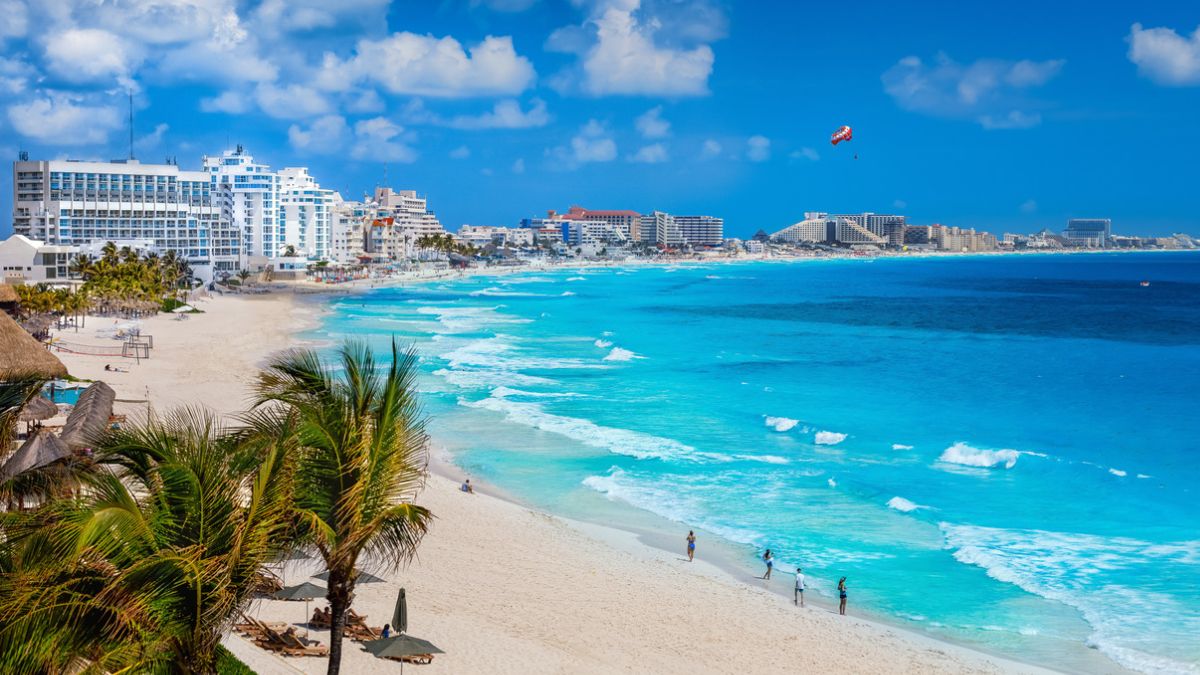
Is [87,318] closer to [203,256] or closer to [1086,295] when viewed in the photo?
[203,256]

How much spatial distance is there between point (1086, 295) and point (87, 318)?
99.0m

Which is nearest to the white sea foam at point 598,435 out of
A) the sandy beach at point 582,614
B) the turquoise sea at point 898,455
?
the turquoise sea at point 898,455

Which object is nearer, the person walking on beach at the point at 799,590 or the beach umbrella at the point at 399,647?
the beach umbrella at the point at 399,647

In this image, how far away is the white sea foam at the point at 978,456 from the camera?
27.5 meters

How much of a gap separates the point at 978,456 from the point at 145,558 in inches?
1026

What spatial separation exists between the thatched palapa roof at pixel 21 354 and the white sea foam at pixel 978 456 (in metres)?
22.3

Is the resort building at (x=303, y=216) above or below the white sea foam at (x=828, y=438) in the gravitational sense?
above

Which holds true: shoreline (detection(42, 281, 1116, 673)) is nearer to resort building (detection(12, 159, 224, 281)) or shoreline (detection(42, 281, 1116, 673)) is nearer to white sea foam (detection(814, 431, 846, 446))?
white sea foam (detection(814, 431, 846, 446))

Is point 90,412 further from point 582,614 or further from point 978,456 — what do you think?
point 978,456

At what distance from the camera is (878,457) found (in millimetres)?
28062

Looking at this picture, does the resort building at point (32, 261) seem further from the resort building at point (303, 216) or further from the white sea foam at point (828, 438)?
the white sea foam at point (828, 438)

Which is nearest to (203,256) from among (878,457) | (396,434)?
(878,457)

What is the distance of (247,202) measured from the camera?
121m

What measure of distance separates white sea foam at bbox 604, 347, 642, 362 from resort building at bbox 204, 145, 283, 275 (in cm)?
7105
